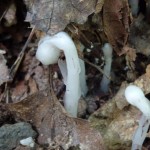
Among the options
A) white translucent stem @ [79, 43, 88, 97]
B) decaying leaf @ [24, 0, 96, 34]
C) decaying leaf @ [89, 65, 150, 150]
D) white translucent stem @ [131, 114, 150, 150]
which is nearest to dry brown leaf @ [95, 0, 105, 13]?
decaying leaf @ [24, 0, 96, 34]

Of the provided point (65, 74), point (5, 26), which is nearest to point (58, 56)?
point (65, 74)

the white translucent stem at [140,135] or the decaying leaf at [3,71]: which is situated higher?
the decaying leaf at [3,71]

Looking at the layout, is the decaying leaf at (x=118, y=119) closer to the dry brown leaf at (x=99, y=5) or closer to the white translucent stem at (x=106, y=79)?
the white translucent stem at (x=106, y=79)

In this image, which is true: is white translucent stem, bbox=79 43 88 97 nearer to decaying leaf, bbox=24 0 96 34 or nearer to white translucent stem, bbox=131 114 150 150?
decaying leaf, bbox=24 0 96 34

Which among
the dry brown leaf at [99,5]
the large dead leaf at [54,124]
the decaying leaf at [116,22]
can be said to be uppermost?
the dry brown leaf at [99,5]

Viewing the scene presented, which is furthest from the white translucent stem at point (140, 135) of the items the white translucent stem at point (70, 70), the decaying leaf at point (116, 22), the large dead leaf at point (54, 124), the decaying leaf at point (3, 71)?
the decaying leaf at point (3, 71)

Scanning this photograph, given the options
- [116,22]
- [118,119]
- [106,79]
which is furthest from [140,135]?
[116,22]

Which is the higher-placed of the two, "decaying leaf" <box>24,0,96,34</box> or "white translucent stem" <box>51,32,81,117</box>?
"decaying leaf" <box>24,0,96,34</box>
